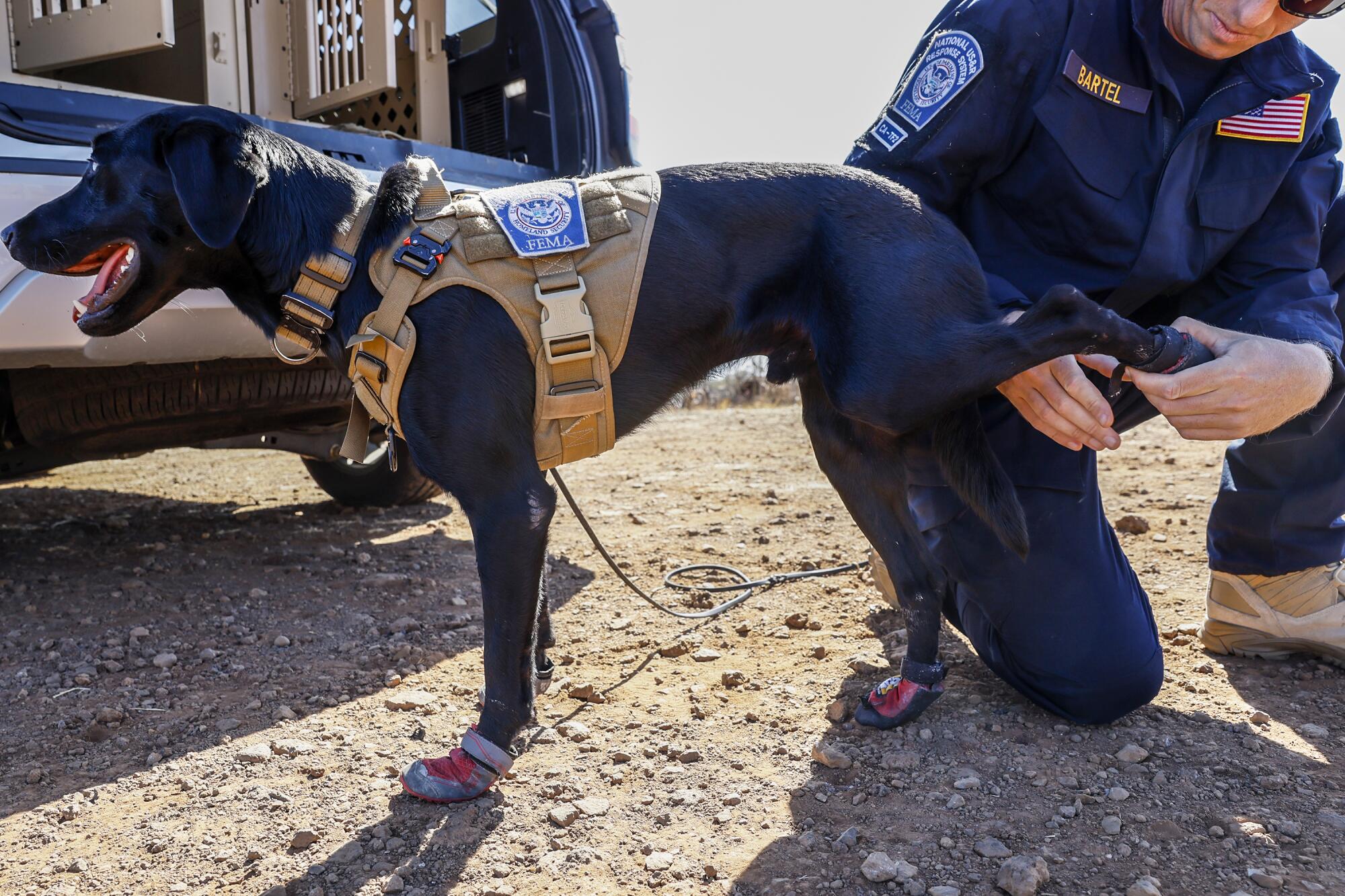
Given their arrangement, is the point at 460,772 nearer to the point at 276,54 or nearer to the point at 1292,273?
the point at 1292,273

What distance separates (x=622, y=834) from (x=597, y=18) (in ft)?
9.24

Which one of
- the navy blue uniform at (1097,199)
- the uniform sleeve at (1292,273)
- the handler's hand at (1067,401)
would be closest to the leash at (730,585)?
the navy blue uniform at (1097,199)

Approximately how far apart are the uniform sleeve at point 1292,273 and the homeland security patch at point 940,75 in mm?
724

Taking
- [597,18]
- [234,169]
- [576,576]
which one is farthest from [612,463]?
[234,169]

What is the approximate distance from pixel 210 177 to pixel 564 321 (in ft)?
2.39

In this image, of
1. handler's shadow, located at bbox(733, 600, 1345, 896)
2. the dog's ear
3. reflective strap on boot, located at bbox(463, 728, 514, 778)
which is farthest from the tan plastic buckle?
handler's shadow, located at bbox(733, 600, 1345, 896)

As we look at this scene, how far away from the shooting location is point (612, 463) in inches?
190

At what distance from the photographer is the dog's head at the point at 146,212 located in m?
1.83

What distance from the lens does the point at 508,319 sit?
6.02 ft

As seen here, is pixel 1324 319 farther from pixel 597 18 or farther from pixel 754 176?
pixel 597 18

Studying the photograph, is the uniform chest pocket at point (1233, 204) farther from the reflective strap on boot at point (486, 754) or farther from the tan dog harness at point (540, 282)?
the reflective strap on boot at point (486, 754)

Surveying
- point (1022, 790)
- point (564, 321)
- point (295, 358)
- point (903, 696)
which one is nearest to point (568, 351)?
point (564, 321)

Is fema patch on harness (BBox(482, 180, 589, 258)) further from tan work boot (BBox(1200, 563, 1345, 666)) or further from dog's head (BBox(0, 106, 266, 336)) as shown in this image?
tan work boot (BBox(1200, 563, 1345, 666))

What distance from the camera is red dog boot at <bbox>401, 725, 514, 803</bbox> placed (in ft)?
5.71
